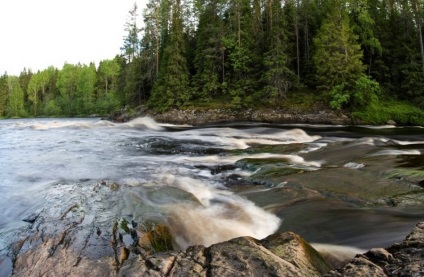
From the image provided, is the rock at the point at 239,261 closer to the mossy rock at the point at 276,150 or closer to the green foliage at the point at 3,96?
the mossy rock at the point at 276,150

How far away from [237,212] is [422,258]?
386 cm

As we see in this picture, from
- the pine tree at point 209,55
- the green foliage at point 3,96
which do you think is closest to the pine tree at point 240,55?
the pine tree at point 209,55

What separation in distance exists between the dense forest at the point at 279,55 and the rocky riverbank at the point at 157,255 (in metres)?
25.0

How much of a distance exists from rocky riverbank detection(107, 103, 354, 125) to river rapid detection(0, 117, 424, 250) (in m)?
14.4

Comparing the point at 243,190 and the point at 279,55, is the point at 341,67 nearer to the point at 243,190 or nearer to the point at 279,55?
the point at 279,55

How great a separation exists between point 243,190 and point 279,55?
2517 cm

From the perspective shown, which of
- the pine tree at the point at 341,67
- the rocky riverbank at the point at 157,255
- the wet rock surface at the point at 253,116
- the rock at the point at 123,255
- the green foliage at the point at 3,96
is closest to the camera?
the rocky riverbank at the point at 157,255

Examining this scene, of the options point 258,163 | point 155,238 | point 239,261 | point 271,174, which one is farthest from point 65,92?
point 239,261

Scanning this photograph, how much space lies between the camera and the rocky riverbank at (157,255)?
3080 mm

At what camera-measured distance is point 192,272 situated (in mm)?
3189

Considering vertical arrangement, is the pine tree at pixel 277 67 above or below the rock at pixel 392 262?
above

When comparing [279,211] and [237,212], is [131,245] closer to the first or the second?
[237,212]

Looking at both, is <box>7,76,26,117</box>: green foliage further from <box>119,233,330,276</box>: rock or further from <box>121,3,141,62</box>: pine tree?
<box>119,233,330,276</box>: rock

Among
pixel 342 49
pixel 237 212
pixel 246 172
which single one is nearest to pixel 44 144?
pixel 246 172
